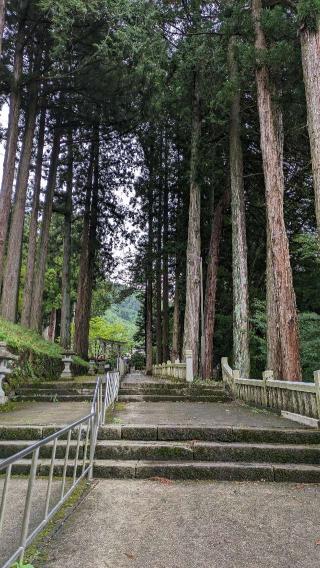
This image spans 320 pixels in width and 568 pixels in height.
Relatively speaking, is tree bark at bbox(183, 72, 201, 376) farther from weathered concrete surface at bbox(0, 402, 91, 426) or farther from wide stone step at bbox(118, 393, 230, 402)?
weathered concrete surface at bbox(0, 402, 91, 426)

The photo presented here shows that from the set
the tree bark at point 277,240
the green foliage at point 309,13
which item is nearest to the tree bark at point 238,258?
the tree bark at point 277,240

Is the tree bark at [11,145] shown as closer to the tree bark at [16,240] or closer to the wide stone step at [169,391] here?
the tree bark at [16,240]

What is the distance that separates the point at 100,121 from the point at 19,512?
16560 millimetres

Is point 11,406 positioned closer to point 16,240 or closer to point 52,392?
point 52,392

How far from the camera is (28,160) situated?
43.9ft

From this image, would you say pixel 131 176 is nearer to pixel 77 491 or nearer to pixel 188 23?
pixel 188 23

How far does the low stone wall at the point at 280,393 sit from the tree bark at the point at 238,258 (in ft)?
5.28

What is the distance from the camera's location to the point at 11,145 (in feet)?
39.2

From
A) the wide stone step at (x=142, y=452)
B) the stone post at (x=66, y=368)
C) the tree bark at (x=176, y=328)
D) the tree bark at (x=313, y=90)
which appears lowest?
the wide stone step at (x=142, y=452)

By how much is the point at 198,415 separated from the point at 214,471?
89.9 inches

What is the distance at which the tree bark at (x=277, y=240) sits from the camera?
7343mm

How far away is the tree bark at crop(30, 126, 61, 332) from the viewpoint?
15664 mm

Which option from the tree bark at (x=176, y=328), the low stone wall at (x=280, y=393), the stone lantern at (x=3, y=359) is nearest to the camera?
the low stone wall at (x=280, y=393)

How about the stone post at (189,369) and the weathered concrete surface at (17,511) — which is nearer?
the weathered concrete surface at (17,511)
